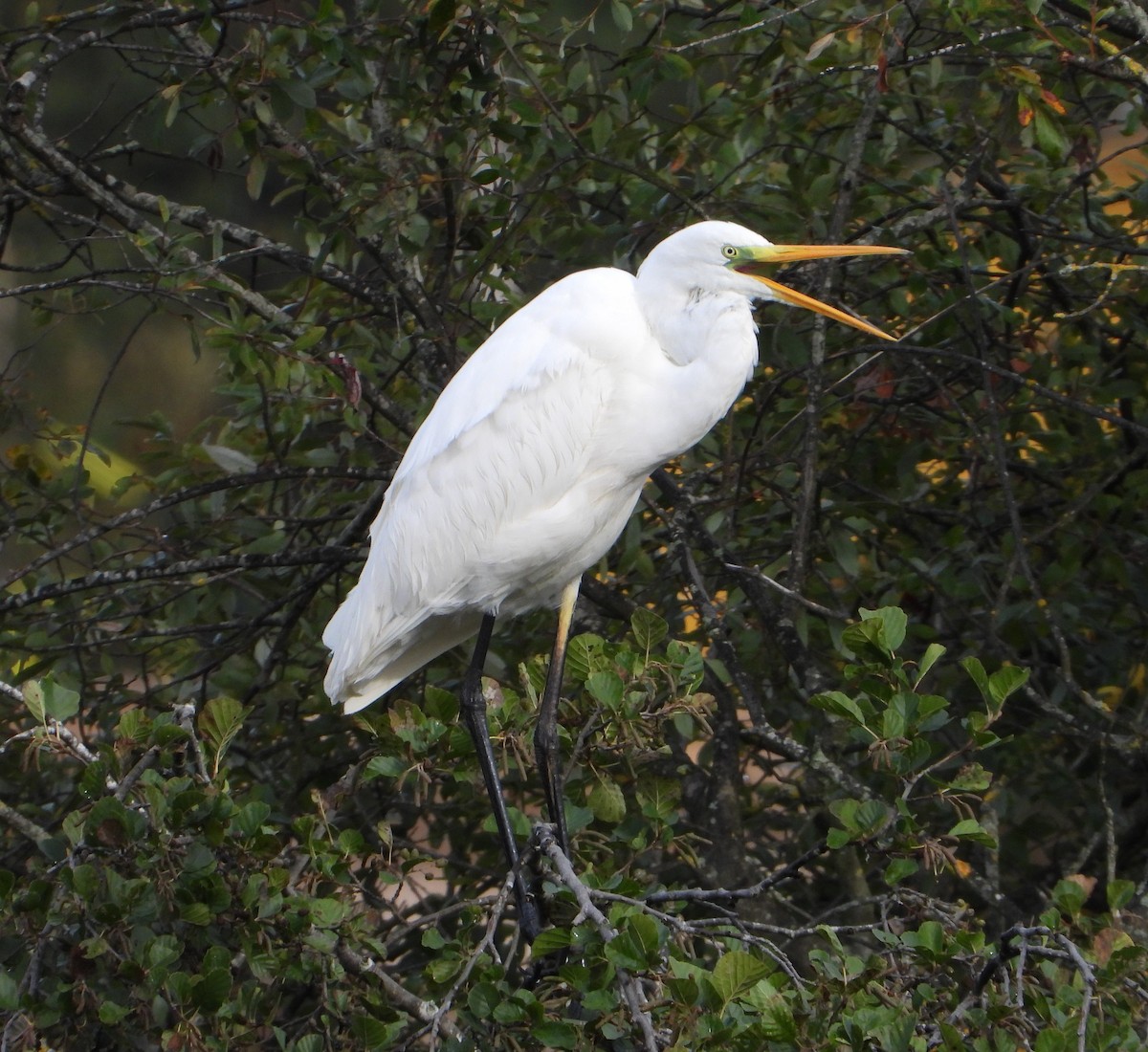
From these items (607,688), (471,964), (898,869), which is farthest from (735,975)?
(607,688)

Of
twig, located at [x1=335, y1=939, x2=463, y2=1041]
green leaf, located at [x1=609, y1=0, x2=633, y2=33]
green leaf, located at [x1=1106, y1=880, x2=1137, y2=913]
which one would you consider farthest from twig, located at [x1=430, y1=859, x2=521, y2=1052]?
green leaf, located at [x1=609, y1=0, x2=633, y2=33]

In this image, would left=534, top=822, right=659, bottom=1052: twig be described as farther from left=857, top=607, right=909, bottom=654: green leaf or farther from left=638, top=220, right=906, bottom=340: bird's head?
left=638, top=220, right=906, bottom=340: bird's head

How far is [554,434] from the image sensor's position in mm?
2266

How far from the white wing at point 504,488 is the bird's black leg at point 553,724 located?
0.19 ft

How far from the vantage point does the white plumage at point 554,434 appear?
217cm

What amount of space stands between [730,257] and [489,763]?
0.83 meters

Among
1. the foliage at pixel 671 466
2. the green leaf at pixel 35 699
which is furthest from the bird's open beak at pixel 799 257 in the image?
the green leaf at pixel 35 699

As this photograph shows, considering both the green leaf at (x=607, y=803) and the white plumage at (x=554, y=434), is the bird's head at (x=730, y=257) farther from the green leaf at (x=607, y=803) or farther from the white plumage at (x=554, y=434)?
the green leaf at (x=607, y=803)

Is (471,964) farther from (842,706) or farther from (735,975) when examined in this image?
(842,706)

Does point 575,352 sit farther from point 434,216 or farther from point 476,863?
point 476,863

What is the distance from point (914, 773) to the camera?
1.47m

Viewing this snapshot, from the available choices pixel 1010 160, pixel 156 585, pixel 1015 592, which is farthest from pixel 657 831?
pixel 1010 160

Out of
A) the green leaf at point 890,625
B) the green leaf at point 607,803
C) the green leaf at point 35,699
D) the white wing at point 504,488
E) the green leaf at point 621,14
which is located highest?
the green leaf at point 621,14

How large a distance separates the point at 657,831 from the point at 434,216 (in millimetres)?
1448
